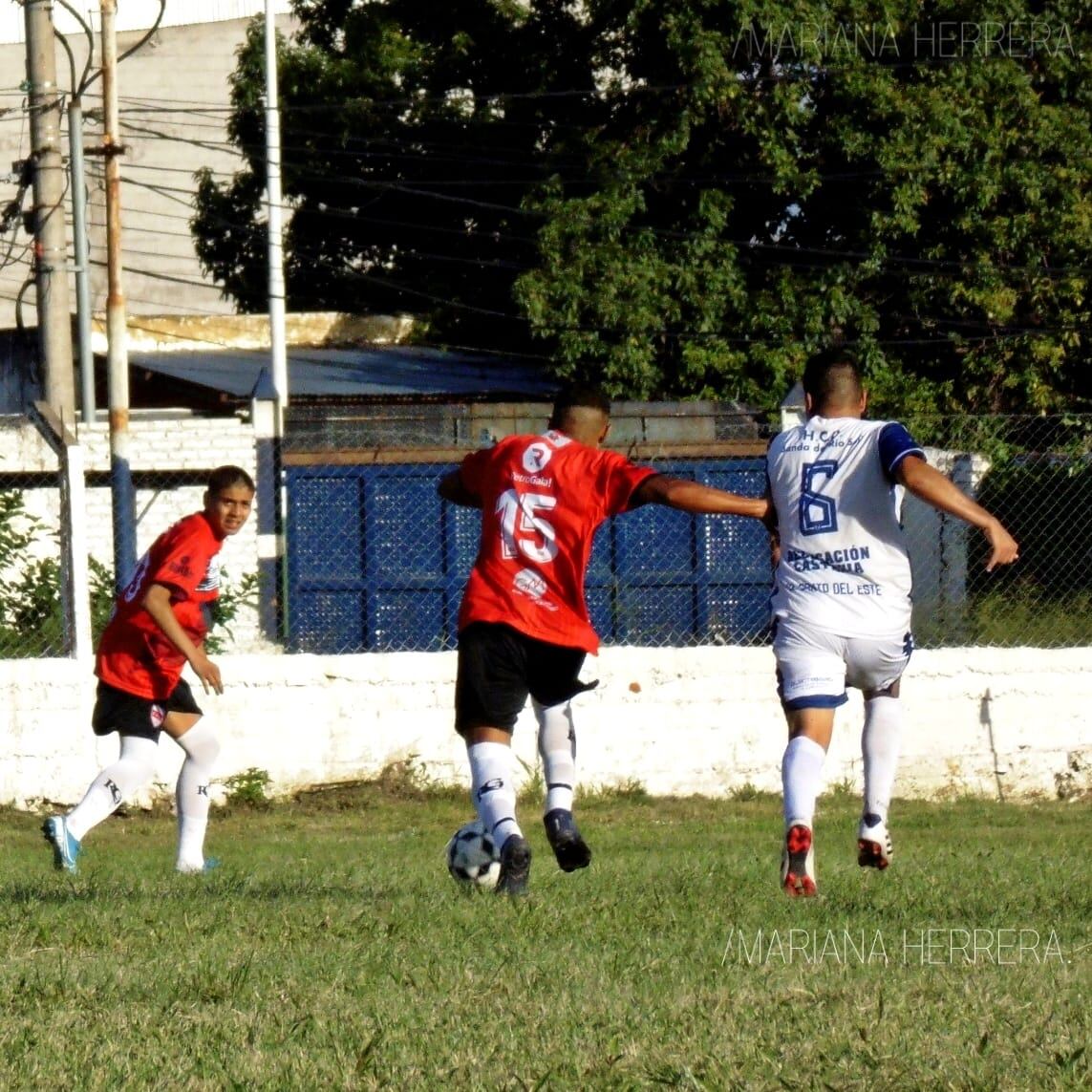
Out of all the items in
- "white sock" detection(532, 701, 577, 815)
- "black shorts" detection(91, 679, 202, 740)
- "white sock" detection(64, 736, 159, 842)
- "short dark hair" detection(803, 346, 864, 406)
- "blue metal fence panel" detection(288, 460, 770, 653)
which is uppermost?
"short dark hair" detection(803, 346, 864, 406)

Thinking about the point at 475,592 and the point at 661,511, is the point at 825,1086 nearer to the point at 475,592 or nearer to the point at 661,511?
the point at 475,592

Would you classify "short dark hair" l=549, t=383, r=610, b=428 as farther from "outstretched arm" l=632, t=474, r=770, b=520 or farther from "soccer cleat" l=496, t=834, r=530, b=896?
"soccer cleat" l=496, t=834, r=530, b=896

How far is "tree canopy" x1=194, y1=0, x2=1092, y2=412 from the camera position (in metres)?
23.5

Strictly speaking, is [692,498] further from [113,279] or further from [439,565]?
[113,279]

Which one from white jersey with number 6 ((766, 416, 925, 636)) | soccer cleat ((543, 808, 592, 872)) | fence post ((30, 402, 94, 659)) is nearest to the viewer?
soccer cleat ((543, 808, 592, 872))

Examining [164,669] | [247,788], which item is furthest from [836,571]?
[247,788]

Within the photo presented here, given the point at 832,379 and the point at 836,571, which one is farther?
the point at 832,379

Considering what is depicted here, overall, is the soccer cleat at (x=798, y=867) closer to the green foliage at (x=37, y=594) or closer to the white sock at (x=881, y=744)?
the white sock at (x=881, y=744)

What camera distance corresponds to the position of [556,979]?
448 cm

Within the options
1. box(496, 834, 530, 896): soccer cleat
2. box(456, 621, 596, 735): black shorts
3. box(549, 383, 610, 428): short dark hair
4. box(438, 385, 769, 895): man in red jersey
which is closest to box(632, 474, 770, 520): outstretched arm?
box(438, 385, 769, 895): man in red jersey

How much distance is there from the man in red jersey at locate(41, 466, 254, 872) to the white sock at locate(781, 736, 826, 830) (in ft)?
8.76

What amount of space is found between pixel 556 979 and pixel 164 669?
4.14 m

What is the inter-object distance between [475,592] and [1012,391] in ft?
64.2

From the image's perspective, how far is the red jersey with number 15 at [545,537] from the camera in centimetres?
624
